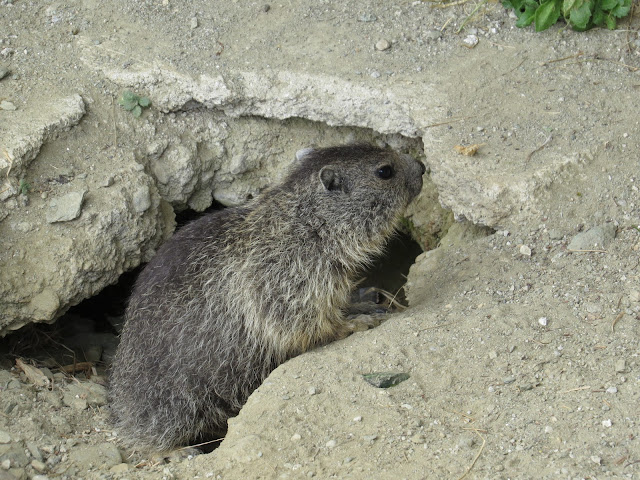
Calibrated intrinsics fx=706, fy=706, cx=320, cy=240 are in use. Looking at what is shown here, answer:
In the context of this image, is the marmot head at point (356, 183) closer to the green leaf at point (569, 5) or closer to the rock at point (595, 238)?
the rock at point (595, 238)

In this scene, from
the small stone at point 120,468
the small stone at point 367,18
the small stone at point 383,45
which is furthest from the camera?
the small stone at point 367,18

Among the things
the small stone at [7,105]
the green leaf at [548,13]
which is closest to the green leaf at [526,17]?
the green leaf at [548,13]

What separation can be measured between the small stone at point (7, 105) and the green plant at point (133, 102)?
859 mm

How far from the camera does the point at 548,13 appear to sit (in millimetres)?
5859

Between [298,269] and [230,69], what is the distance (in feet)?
6.81

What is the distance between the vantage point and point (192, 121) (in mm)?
6402

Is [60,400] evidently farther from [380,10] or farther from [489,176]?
[380,10]

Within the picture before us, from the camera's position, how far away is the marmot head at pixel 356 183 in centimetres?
530

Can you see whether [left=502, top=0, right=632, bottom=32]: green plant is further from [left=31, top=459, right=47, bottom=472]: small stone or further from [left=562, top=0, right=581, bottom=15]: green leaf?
[left=31, top=459, right=47, bottom=472]: small stone

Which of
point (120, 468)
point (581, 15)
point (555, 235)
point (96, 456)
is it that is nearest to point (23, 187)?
point (96, 456)

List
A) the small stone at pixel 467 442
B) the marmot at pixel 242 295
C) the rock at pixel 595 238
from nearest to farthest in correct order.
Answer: the small stone at pixel 467 442, the rock at pixel 595 238, the marmot at pixel 242 295

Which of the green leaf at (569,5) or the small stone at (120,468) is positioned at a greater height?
the green leaf at (569,5)

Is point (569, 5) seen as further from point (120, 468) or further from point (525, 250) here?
point (120, 468)

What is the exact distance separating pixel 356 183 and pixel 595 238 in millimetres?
1756
